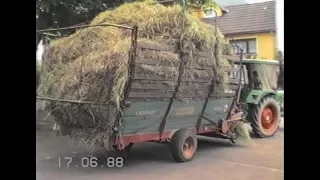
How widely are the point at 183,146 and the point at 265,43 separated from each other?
32.1 inches

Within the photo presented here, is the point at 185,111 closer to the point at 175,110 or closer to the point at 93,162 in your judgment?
the point at 175,110

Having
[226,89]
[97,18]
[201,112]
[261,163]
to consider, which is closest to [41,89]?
[97,18]

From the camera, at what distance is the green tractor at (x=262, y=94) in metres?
2.37

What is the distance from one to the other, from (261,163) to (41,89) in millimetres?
1443

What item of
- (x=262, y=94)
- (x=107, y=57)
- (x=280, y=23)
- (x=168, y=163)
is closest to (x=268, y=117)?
(x=262, y=94)

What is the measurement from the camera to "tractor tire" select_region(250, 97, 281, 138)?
2.39m

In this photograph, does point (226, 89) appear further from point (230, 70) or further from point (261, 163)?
point (261, 163)

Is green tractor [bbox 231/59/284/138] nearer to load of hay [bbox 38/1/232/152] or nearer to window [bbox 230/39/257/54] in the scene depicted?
window [bbox 230/39/257/54]

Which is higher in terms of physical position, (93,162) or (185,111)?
(185,111)

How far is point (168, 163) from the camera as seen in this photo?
244cm

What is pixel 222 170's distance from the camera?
94.3 inches

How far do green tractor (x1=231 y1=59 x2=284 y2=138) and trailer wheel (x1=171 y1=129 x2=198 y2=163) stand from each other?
0.40 metres

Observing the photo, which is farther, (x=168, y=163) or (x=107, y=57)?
(x=168, y=163)

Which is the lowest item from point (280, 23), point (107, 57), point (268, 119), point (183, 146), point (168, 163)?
point (168, 163)
